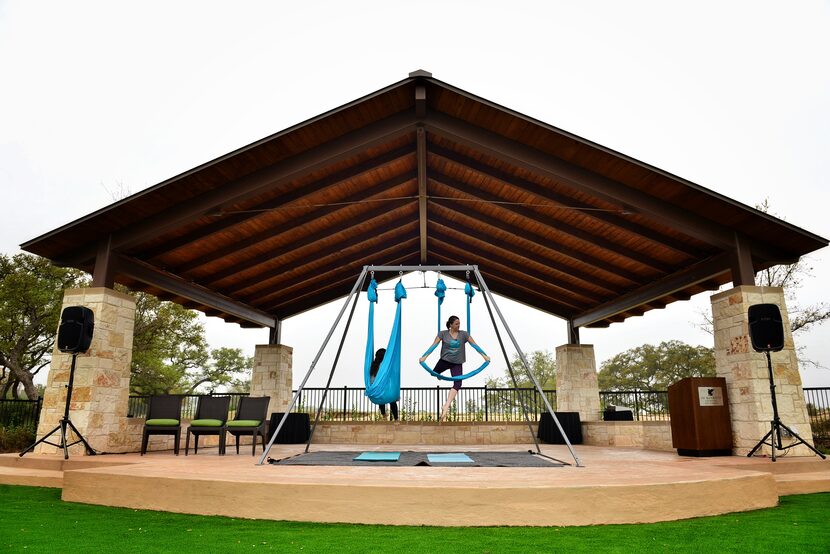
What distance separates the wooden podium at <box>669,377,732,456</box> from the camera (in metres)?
6.47

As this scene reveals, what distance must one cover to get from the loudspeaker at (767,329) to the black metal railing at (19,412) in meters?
12.9

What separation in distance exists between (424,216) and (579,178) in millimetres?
3256

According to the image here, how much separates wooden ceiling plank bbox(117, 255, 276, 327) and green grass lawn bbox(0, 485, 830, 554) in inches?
181

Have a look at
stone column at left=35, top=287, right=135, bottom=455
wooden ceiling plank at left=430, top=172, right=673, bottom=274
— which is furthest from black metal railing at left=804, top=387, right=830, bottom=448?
stone column at left=35, top=287, right=135, bottom=455

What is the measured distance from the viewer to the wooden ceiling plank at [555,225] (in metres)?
8.25

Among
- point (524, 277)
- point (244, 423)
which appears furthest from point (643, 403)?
point (244, 423)

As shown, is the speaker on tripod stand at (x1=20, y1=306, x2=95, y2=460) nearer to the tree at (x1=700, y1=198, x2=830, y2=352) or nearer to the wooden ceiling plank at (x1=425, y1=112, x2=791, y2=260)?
the wooden ceiling plank at (x1=425, y1=112, x2=791, y2=260)

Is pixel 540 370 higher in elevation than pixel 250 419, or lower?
higher

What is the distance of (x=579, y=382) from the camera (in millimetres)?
12031

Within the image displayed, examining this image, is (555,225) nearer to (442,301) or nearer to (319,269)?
(442,301)

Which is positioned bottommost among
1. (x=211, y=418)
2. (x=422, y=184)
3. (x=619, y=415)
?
(x=619, y=415)

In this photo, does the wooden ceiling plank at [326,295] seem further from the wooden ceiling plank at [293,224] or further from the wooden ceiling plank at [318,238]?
the wooden ceiling plank at [293,224]

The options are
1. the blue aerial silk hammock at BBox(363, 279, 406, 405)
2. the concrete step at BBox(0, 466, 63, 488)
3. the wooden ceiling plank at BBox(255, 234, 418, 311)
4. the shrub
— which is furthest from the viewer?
the wooden ceiling plank at BBox(255, 234, 418, 311)

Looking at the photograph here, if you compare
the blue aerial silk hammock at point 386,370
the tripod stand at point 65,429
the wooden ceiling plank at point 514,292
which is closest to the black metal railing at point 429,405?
the wooden ceiling plank at point 514,292
